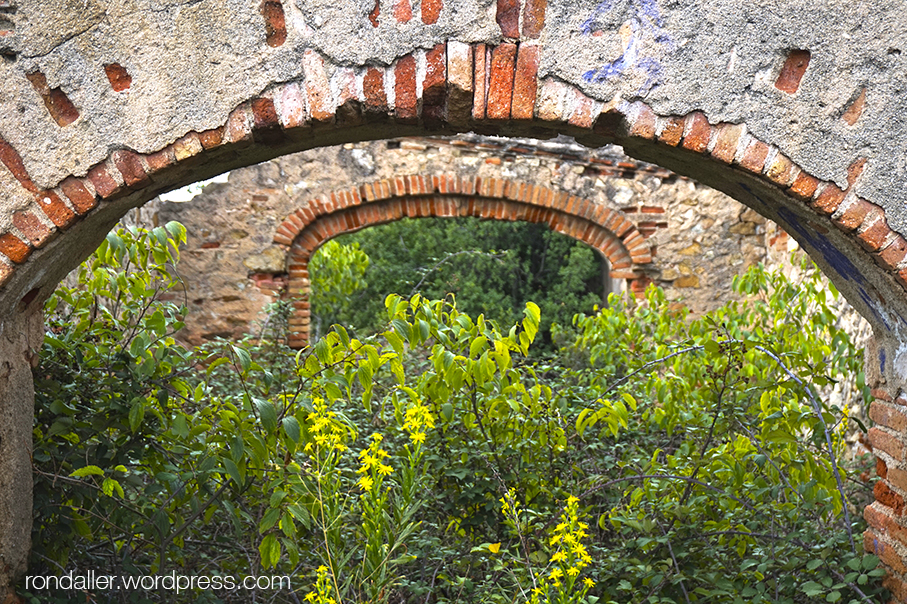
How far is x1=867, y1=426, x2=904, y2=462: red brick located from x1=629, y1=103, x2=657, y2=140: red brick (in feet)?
4.32

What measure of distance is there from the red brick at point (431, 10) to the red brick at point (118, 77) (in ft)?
2.75

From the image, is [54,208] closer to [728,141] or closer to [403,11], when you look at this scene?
[403,11]

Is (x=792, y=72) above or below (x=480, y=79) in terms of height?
below

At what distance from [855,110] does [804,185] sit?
251 mm

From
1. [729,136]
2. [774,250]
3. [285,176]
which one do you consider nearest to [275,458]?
[729,136]

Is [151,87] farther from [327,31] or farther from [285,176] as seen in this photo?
[285,176]

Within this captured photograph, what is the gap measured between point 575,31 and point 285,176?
5.75m

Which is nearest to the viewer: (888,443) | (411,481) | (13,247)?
(13,247)

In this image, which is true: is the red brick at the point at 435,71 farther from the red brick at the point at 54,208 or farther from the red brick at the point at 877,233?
the red brick at the point at 877,233

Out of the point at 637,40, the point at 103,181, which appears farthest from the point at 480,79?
the point at 103,181

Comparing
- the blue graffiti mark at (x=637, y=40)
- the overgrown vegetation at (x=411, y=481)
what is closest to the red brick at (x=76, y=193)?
the overgrown vegetation at (x=411, y=481)

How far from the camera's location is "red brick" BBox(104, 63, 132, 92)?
2.08 m

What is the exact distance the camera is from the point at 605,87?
2084 millimetres

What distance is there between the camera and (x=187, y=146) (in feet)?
6.81
